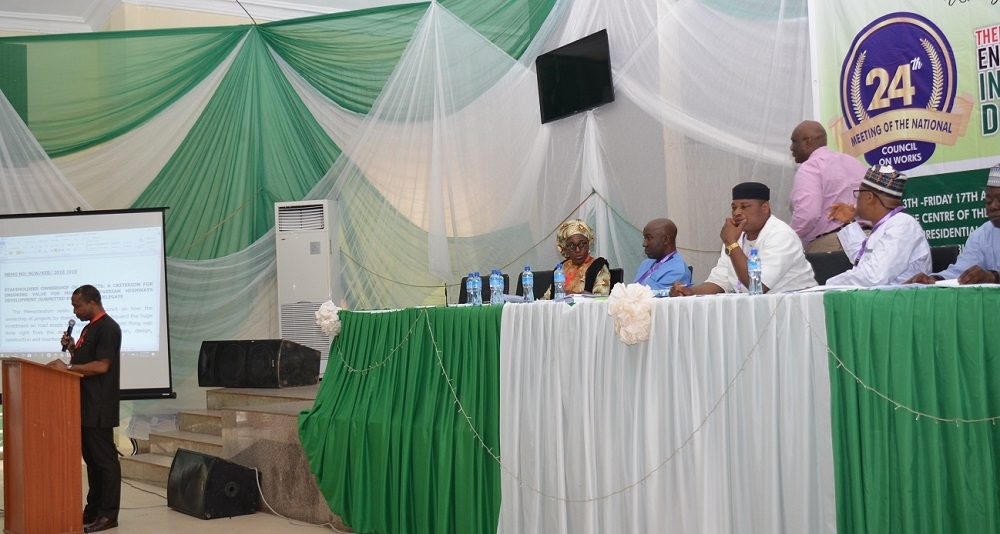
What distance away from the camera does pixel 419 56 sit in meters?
7.11

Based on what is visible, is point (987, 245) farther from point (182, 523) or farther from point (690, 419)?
point (182, 523)

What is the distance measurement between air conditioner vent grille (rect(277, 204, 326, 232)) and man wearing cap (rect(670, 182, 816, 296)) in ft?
15.3

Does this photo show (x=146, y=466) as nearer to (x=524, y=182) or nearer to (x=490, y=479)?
(x=524, y=182)

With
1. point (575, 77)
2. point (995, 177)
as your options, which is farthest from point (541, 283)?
point (995, 177)

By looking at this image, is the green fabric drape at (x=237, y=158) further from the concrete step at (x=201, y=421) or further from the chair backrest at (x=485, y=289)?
the chair backrest at (x=485, y=289)

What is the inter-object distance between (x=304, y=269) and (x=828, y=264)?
516 centimetres

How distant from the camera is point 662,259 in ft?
17.2

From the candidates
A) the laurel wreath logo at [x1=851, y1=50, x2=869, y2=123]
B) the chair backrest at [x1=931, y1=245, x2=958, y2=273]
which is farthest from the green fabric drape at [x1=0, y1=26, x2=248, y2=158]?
the chair backrest at [x1=931, y1=245, x2=958, y2=273]

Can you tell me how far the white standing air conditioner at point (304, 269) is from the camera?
839 centimetres

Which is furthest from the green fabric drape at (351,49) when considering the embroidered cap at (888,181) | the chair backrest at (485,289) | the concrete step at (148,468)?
the embroidered cap at (888,181)

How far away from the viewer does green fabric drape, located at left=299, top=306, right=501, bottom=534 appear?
13.4ft

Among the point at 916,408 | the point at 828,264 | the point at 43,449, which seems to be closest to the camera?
the point at 916,408

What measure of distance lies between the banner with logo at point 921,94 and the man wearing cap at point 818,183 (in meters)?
0.23

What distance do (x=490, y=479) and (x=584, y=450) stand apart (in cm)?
60
